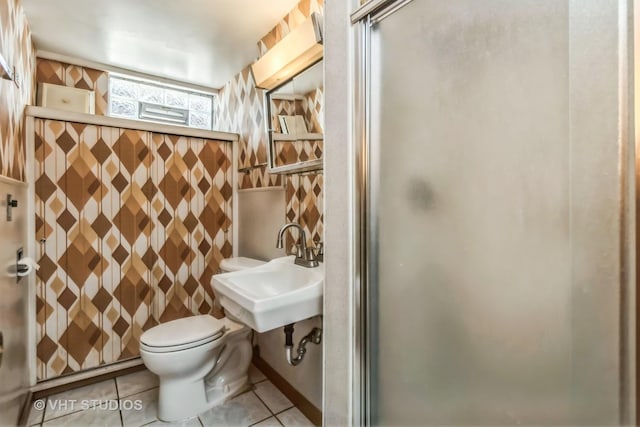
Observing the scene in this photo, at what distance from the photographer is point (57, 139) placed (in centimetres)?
204

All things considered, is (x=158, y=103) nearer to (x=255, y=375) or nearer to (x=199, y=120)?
(x=199, y=120)

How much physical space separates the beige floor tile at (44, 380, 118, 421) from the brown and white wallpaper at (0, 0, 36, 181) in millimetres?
1338

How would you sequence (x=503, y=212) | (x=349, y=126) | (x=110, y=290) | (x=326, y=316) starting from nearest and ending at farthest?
(x=503, y=212), (x=349, y=126), (x=326, y=316), (x=110, y=290)

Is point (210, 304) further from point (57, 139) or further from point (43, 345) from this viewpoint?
point (57, 139)

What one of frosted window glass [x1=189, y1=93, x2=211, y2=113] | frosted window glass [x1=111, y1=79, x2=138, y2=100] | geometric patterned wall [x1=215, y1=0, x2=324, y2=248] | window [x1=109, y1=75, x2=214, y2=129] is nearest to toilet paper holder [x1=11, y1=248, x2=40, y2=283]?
geometric patterned wall [x1=215, y1=0, x2=324, y2=248]

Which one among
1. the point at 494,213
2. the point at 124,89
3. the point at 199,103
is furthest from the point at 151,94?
the point at 494,213

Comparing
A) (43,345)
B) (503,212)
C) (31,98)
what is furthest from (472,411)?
(31,98)

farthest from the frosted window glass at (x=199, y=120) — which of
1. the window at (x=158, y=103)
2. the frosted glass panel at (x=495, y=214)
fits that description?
the frosted glass panel at (x=495, y=214)

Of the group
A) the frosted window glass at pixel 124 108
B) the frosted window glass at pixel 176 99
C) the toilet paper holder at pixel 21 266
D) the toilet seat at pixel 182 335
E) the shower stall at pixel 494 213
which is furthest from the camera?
the frosted window glass at pixel 176 99

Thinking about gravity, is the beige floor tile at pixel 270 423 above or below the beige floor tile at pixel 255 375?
below

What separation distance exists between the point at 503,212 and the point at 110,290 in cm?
248

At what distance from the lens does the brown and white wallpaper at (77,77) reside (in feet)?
7.93

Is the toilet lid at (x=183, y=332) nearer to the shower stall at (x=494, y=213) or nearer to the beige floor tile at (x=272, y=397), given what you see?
the beige floor tile at (x=272, y=397)

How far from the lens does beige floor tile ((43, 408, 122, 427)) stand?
5.50 ft
